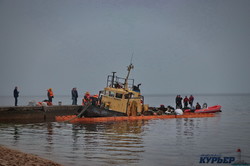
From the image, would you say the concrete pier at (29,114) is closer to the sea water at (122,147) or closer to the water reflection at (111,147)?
the sea water at (122,147)

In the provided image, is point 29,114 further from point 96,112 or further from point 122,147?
point 122,147

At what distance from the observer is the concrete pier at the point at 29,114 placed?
25273 millimetres

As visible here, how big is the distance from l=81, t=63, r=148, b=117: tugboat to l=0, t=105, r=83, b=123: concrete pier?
1.49m

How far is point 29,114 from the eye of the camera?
26.3 metres

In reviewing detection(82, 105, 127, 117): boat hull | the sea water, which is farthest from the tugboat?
the sea water

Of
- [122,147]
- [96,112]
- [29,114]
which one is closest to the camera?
[122,147]

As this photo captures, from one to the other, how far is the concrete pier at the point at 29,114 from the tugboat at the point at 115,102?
149 centimetres

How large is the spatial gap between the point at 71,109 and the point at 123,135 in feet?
40.9

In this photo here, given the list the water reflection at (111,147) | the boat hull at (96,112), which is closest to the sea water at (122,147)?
the water reflection at (111,147)

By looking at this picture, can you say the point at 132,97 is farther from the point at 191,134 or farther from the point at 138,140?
the point at 138,140

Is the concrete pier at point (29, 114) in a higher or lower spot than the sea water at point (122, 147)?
higher

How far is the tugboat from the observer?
2569 cm

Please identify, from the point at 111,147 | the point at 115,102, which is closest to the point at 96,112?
the point at 115,102

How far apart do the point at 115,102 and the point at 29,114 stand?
6676 millimetres
